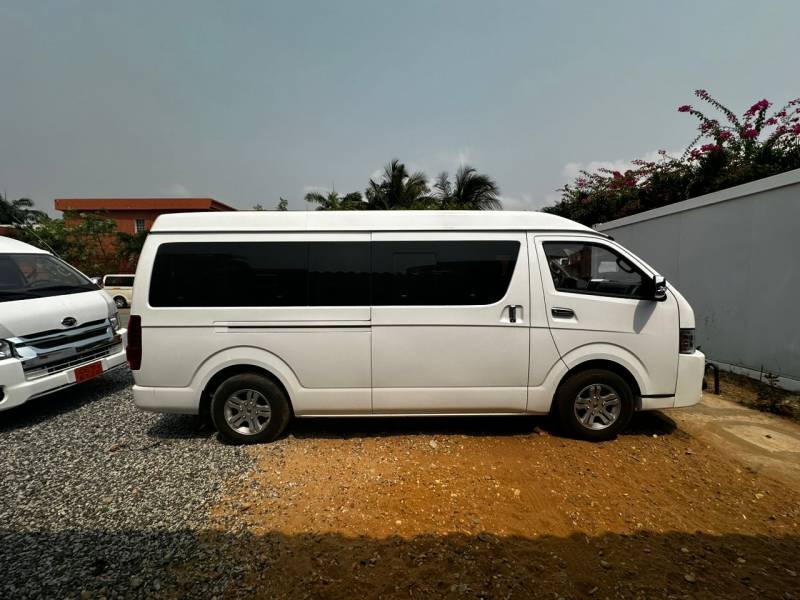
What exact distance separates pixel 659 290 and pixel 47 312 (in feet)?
21.0

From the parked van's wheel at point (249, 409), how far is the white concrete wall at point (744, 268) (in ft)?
21.2

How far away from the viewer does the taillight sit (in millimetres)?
3664

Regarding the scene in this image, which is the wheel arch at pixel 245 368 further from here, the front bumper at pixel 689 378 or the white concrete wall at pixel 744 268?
the white concrete wall at pixel 744 268

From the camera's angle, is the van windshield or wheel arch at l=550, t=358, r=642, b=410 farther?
the van windshield

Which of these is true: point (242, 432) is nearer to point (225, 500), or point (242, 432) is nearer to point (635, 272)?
point (225, 500)

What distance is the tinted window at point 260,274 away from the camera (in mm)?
3562

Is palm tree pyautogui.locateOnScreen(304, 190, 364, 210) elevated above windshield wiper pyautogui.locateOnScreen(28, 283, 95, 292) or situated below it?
above

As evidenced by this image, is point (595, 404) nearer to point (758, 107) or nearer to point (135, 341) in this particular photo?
point (135, 341)

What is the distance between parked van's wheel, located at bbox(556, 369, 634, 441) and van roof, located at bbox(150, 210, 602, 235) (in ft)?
4.75

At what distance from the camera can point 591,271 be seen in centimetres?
379

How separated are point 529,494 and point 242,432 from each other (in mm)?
2629

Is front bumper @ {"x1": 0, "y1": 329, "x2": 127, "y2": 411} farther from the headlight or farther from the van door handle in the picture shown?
the van door handle

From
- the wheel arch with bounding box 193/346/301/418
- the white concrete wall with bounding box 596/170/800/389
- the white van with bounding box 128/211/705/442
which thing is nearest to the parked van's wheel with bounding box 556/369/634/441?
the white van with bounding box 128/211/705/442

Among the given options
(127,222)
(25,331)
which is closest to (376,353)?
(25,331)
